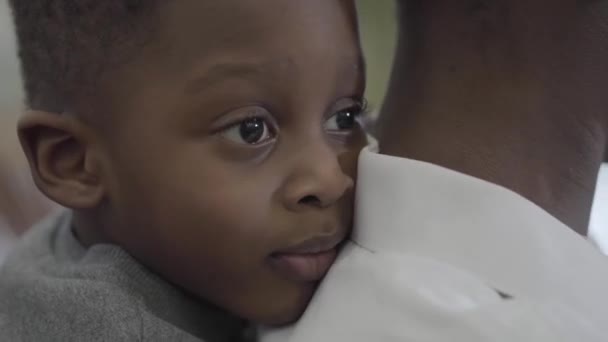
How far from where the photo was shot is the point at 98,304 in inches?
25.1

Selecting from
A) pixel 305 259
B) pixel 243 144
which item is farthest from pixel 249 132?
pixel 305 259

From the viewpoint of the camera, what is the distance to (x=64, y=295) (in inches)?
25.6

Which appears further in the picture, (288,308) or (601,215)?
(601,215)

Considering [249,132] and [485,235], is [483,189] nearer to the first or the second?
[485,235]

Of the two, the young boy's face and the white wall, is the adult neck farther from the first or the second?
the white wall

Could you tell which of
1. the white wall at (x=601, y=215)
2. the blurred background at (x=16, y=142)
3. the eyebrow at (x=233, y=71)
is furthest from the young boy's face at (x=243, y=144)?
the white wall at (x=601, y=215)

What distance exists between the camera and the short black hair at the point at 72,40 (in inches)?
23.5

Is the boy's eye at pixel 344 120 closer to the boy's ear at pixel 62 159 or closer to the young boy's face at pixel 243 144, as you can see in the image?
Result: the young boy's face at pixel 243 144

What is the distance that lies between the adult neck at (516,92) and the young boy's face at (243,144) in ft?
0.27

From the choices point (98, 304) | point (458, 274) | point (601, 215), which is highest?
point (458, 274)

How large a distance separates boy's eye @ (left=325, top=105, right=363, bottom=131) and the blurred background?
94mm

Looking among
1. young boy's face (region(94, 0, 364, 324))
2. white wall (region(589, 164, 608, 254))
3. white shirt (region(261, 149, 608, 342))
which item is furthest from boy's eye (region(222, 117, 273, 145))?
white wall (region(589, 164, 608, 254))

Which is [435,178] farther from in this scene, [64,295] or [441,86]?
[64,295]

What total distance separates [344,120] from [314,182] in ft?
0.34
